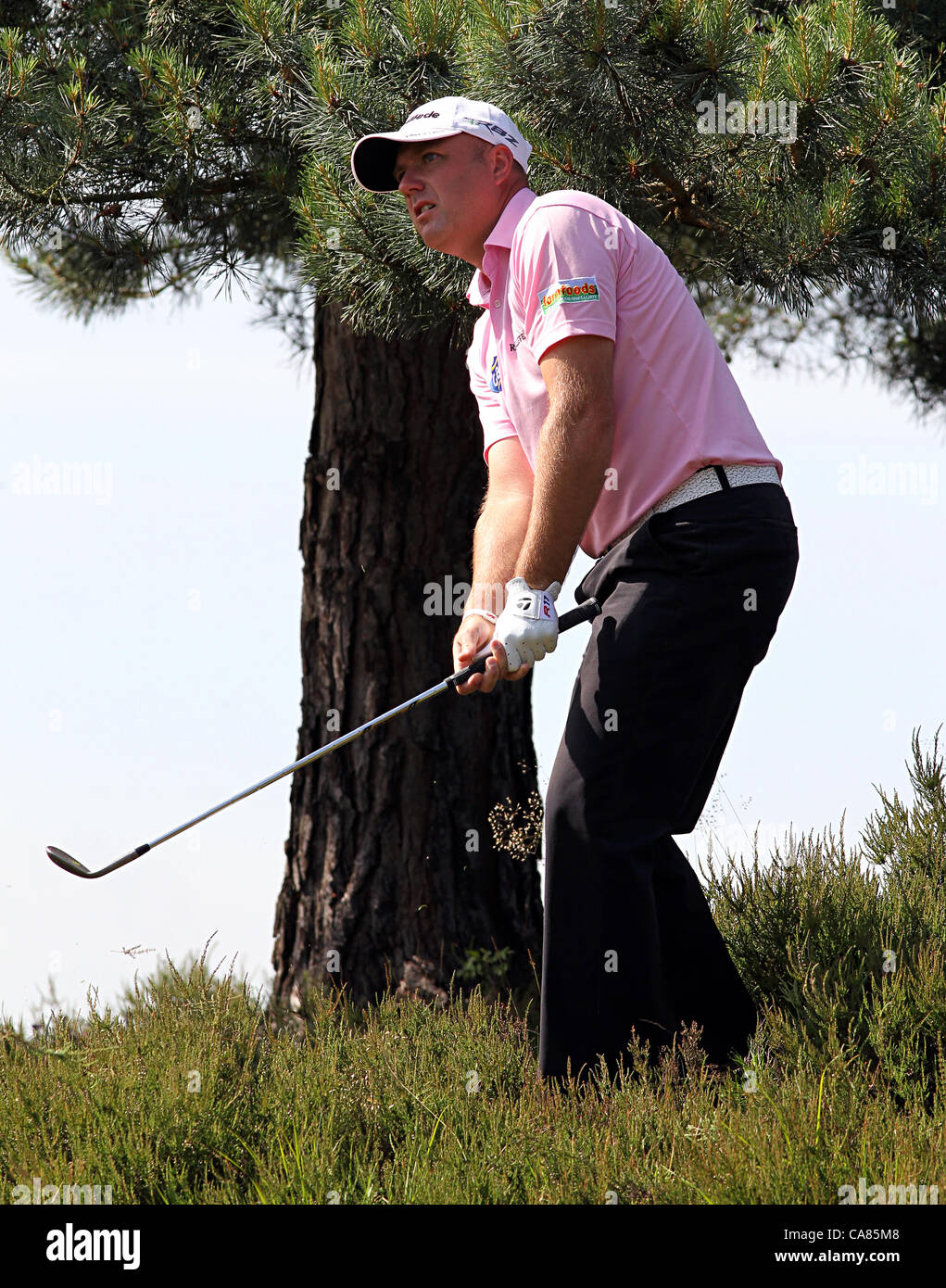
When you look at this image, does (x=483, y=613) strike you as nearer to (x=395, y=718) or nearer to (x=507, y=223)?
(x=507, y=223)

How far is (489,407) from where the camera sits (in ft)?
12.1

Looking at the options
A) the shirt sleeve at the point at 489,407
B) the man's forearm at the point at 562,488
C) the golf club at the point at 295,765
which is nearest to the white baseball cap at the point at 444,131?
the shirt sleeve at the point at 489,407

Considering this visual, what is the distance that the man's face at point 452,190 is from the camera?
3346 millimetres

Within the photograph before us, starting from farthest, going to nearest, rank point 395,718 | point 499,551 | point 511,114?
point 395,718 < point 511,114 < point 499,551

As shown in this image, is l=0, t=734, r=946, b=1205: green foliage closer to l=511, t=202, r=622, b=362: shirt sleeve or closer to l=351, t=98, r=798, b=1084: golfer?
l=351, t=98, r=798, b=1084: golfer

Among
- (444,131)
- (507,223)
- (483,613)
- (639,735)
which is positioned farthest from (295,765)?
(444,131)

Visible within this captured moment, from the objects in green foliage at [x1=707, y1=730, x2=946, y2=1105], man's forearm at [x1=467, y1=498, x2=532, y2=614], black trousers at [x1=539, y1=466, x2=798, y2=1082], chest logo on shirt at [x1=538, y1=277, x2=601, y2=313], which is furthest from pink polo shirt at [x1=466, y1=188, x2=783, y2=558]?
green foliage at [x1=707, y1=730, x2=946, y2=1105]

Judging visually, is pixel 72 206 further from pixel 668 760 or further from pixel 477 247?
pixel 668 760

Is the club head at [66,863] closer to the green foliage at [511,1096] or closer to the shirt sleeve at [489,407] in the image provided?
the green foliage at [511,1096]

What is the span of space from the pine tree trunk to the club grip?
1968 millimetres

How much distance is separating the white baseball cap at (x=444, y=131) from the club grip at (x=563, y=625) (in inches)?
48.6

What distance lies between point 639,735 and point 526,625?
388mm

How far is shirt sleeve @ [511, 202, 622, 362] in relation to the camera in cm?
300

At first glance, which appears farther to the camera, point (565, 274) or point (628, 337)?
point (628, 337)
